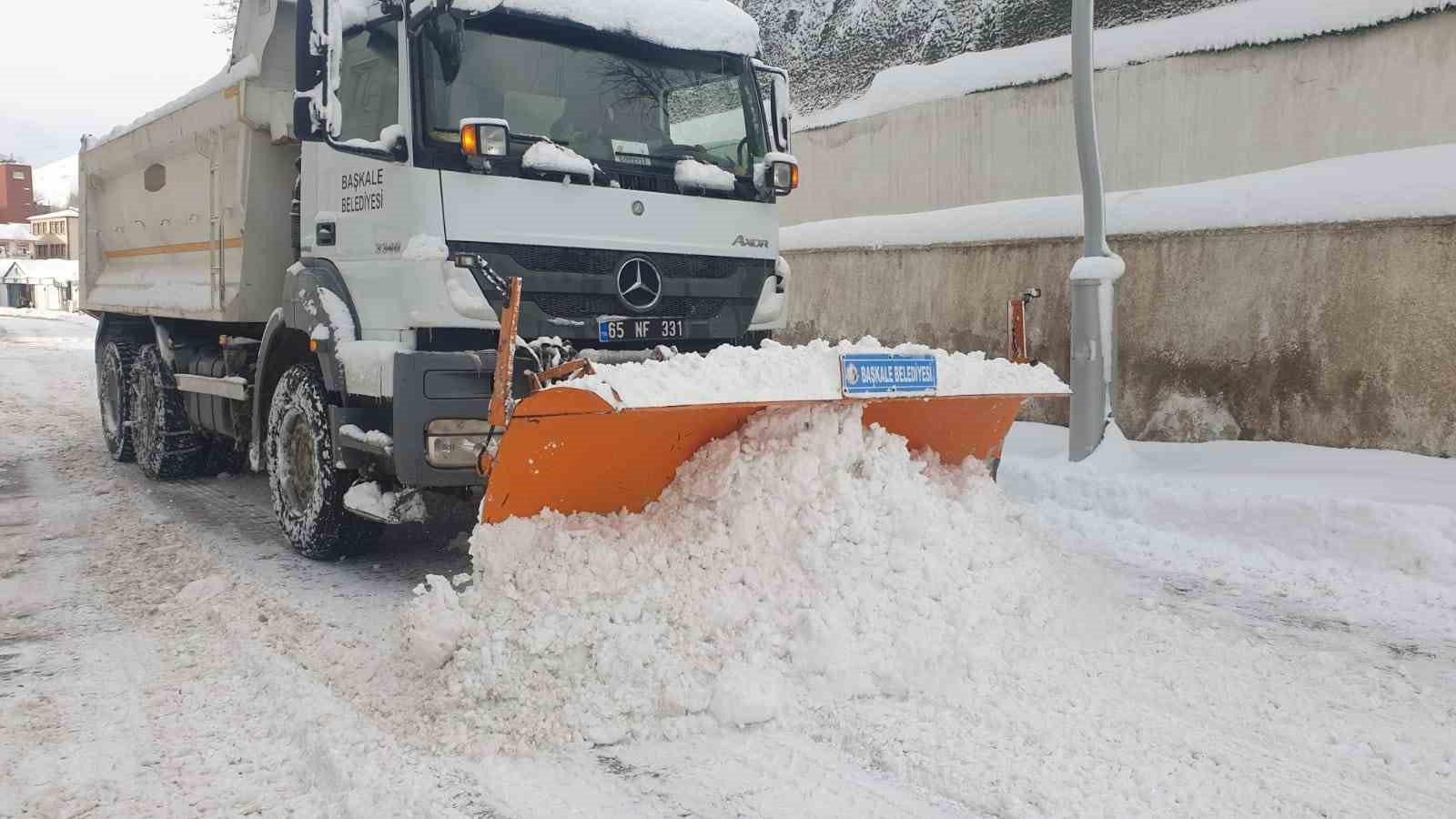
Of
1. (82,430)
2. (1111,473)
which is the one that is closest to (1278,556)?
(1111,473)

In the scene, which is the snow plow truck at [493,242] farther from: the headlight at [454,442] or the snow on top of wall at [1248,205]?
the snow on top of wall at [1248,205]

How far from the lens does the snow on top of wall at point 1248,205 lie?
6918mm

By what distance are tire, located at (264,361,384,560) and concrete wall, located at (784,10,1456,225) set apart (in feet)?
21.6

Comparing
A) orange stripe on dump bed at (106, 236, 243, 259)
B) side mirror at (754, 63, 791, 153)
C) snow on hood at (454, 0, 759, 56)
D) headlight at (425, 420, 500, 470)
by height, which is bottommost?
headlight at (425, 420, 500, 470)

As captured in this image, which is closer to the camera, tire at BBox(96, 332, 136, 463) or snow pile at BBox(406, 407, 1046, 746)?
snow pile at BBox(406, 407, 1046, 746)

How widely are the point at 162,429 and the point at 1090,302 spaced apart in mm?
7021

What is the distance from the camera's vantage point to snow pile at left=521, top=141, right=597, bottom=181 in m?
4.92

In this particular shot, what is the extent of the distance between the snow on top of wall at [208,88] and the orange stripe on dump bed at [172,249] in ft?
3.22

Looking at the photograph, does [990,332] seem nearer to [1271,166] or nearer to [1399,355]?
[1271,166]

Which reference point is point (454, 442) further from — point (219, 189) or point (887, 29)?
point (887, 29)

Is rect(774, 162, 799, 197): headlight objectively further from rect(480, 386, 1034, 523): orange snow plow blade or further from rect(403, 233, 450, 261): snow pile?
rect(403, 233, 450, 261): snow pile

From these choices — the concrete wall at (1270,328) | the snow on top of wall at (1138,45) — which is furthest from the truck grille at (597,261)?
the snow on top of wall at (1138,45)

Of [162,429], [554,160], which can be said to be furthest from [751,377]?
[162,429]

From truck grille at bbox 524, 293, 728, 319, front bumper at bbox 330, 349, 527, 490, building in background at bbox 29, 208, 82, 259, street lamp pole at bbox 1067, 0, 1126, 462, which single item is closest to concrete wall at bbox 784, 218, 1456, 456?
street lamp pole at bbox 1067, 0, 1126, 462
